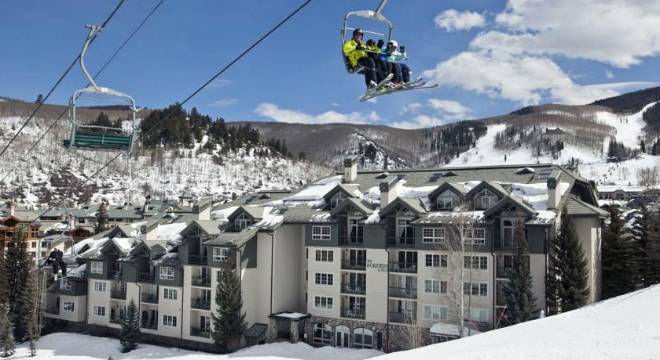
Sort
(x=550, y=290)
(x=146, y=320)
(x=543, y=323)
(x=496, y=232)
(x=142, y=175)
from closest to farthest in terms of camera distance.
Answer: (x=543, y=323), (x=550, y=290), (x=496, y=232), (x=146, y=320), (x=142, y=175)

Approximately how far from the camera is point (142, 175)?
619 ft

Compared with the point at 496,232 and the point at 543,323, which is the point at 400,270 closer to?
the point at 496,232

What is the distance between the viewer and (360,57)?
1466 cm

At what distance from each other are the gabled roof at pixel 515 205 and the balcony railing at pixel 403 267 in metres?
6.99

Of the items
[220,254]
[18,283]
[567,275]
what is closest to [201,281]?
[220,254]

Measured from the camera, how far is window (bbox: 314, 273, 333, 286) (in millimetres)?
45562

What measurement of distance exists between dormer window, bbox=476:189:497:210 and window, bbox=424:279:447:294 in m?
6.43

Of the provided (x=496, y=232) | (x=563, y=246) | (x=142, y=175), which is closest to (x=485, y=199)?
(x=496, y=232)

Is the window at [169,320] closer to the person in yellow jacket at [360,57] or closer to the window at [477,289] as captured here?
the window at [477,289]

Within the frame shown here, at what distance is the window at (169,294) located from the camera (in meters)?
48.3

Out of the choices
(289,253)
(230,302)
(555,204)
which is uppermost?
(555,204)

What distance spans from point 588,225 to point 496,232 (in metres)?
7.10

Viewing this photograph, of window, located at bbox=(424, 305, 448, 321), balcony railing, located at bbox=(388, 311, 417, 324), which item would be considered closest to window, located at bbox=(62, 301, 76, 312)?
balcony railing, located at bbox=(388, 311, 417, 324)

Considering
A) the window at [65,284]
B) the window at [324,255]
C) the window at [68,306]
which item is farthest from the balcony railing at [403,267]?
the window at [65,284]
